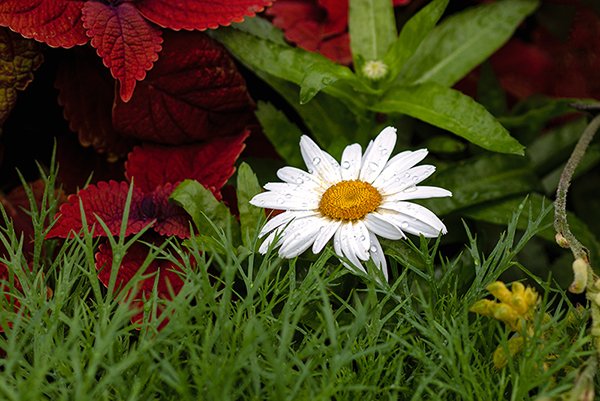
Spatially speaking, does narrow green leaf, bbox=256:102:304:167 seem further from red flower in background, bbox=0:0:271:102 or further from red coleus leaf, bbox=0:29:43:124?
red coleus leaf, bbox=0:29:43:124

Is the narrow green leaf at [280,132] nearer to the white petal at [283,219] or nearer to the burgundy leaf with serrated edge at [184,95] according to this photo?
the burgundy leaf with serrated edge at [184,95]

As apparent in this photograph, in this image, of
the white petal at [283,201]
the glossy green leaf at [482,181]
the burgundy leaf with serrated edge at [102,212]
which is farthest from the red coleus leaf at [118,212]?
the glossy green leaf at [482,181]

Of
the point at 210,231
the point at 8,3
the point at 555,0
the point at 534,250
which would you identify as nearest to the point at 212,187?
the point at 210,231

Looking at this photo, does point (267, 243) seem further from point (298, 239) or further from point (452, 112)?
point (452, 112)

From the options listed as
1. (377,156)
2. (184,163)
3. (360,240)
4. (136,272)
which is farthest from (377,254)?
(184,163)

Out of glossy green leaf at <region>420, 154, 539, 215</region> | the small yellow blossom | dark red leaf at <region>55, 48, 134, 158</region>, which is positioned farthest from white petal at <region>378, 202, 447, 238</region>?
dark red leaf at <region>55, 48, 134, 158</region>

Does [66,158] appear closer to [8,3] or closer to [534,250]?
[8,3]
